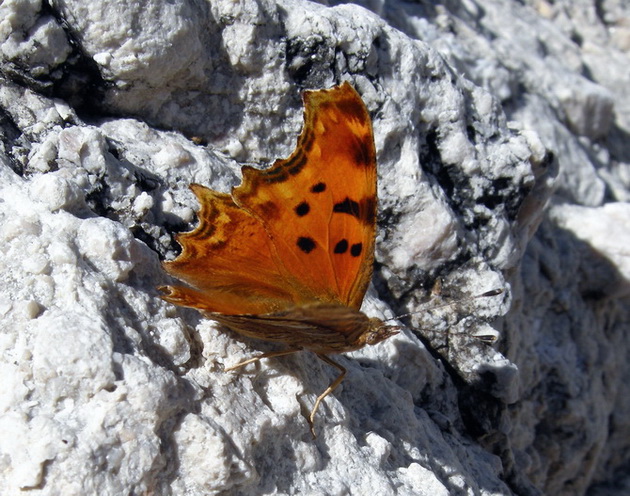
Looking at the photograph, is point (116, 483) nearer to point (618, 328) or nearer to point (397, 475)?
point (397, 475)

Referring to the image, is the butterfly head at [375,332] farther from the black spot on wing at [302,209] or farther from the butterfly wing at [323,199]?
the black spot on wing at [302,209]

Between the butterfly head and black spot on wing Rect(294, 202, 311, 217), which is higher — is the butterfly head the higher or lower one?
the lower one

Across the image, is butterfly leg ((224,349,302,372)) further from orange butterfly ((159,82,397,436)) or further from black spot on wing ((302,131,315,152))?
black spot on wing ((302,131,315,152))

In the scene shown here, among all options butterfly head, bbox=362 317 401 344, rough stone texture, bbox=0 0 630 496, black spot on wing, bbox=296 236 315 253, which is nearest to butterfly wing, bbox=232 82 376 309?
black spot on wing, bbox=296 236 315 253

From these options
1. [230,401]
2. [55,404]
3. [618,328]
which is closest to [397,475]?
[230,401]

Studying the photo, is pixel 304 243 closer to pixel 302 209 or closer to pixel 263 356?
pixel 302 209

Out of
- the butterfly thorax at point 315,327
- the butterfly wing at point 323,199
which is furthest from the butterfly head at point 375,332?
the butterfly wing at point 323,199

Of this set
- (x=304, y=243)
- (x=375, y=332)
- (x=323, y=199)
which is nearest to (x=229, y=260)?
(x=304, y=243)
